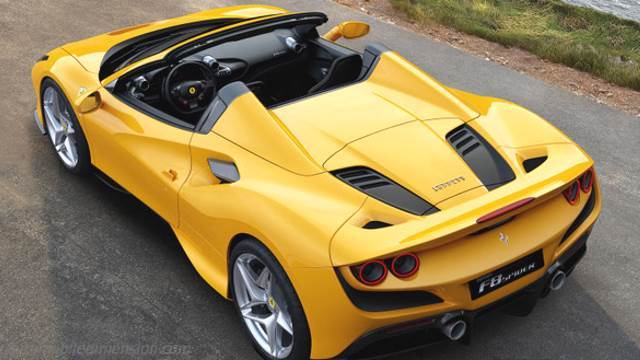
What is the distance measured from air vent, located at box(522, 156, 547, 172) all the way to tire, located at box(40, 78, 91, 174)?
2993mm

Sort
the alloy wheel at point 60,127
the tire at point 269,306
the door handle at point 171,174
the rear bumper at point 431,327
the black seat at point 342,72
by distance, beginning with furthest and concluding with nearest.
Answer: the alloy wheel at point 60,127, the black seat at point 342,72, the door handle at point 171,174, the tire at point 269,306, the rear bumper at point 431,327

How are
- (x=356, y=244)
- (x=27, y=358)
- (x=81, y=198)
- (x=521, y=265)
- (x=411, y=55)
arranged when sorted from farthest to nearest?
(x=411, y=55), (x=81, y=198), (x=27, y=358), (x=521, y=265), (x=356, y=244)

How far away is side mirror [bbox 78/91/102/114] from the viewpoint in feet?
16.1

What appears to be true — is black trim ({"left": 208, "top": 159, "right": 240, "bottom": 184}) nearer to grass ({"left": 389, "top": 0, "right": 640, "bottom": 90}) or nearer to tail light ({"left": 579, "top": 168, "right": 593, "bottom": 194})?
tail light ({"left": 579, "top": 168, "right": 593, "bottom": 194})

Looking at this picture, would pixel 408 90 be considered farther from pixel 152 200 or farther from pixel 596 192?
pixel 152 200

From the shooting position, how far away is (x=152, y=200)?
15.5ft

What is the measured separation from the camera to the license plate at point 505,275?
11.8ft

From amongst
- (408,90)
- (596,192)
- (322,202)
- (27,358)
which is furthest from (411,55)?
(27,358)

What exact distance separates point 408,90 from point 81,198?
2.49 metres

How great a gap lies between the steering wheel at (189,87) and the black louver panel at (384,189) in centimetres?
131

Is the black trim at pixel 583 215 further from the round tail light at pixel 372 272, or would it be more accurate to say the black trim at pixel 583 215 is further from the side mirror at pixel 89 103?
the side mirror at pixel 89 103


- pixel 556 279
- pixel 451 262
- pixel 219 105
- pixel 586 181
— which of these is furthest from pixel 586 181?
pixel 219 105

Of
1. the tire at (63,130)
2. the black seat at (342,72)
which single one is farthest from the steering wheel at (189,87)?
the tire at (63,130)

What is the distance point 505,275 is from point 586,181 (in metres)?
0.87
